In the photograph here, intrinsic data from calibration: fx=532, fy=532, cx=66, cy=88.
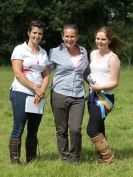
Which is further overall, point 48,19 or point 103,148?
point 48,19

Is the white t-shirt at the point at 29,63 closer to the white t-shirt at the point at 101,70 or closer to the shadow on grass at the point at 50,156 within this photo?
the white t-shirt at the point at 101,70

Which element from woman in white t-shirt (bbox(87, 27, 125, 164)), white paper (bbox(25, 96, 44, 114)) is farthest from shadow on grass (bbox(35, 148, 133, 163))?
white paper (bbox(25, 96, 44, 114))

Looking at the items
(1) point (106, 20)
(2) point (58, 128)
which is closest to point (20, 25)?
(1) point (106, 20)

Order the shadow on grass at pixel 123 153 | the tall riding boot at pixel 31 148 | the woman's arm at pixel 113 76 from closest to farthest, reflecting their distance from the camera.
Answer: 1. the woman's arm at pixel 113 76
2. the tall riding boot at pixel 31 148
3. the shadow on grass at pixel 123 153

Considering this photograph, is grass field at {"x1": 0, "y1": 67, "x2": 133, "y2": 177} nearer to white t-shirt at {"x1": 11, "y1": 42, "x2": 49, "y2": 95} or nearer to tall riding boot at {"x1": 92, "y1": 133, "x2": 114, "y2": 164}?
tall riding boot at {"x1": 92, "y1": 133, "x2": 114, "y2": 164}

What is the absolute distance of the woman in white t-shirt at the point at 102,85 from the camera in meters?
7.51

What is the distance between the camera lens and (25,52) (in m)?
7.30

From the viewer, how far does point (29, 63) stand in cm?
730

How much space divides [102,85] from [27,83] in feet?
3.54

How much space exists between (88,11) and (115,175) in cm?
4444

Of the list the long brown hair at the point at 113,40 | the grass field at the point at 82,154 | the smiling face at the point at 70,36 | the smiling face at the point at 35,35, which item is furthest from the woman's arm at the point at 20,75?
the long brown hair at the point at 113,40

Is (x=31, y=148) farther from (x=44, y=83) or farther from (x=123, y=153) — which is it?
(x=123, y=153)

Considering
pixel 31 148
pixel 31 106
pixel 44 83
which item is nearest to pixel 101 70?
pixel 44 83

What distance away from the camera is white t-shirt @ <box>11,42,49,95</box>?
7285 mm
